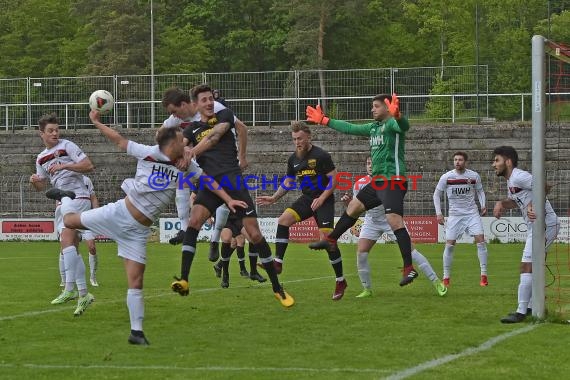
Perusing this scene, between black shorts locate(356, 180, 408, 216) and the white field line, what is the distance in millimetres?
3138

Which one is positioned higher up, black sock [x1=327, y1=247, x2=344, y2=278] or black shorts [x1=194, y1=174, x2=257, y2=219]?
black shorts [x1=194, y1=174, x2=257, y2=219]

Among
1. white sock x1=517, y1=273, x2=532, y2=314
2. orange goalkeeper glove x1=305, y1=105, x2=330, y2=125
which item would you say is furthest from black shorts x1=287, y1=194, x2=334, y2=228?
white sock x1=517, y1=273, x2=532, y2=314

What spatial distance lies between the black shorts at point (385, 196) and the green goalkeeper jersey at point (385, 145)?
13cm

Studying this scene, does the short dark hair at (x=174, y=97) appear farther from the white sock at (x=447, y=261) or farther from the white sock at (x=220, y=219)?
the white sock at (x=447, y=261)

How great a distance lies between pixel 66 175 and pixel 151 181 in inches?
167

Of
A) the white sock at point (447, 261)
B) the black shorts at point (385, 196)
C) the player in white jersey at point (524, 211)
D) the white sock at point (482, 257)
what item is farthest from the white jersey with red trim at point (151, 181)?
the white sock at point (482, 257)

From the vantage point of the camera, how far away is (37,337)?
413 inches

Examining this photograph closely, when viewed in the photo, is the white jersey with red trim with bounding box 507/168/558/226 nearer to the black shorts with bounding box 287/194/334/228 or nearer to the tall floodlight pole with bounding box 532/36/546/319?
the tall floodlight pole with bounding box 532/36/546/319

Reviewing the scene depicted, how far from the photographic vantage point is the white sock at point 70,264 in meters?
13.5

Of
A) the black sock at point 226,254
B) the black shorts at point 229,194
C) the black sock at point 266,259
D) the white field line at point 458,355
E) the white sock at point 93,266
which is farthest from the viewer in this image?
the white sock at point 93,266

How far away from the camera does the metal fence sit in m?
32.8

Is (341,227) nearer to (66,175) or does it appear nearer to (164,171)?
(66,175)

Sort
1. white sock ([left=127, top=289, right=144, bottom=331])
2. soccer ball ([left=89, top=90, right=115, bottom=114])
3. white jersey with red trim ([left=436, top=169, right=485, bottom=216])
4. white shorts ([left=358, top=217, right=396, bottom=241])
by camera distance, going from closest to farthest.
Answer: white sock ([left=127, top=289, right=144, bottom=331]), soccer ball ([left=89, top=90, right=115, bottom=114]), white shorts ([left=358, top=217, right=396, bottom=241]), white jersey with red trim ([left=436, top=169, right=485, bottom=216])

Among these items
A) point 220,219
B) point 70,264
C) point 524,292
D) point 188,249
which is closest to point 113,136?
point 188,249
